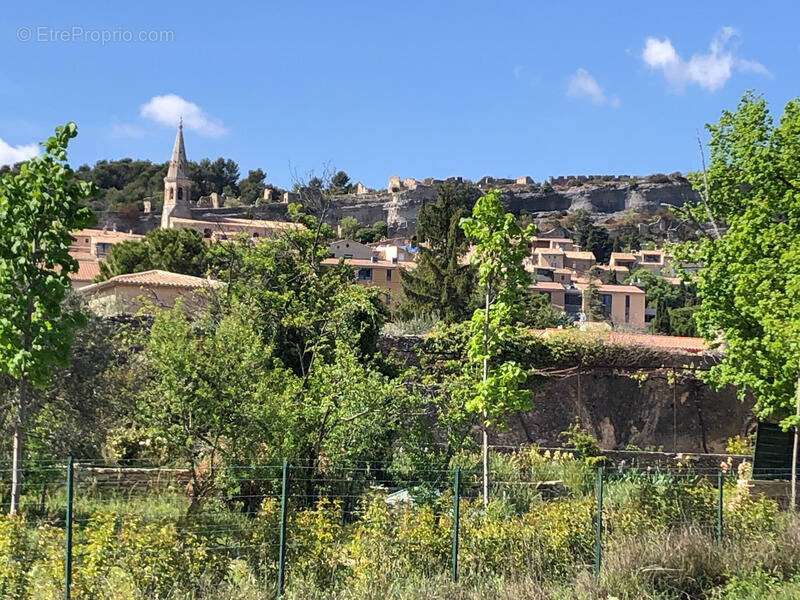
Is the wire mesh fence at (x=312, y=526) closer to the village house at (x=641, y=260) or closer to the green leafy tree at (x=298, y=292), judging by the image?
the green leafy tree at (x=298, y=292)

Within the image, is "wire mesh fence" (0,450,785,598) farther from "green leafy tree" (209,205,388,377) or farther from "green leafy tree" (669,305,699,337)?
"green leafy tree" (669,305,699,337)

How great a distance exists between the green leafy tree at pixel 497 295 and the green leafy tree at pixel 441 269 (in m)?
22.4

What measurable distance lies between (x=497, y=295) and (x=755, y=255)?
5.00 m

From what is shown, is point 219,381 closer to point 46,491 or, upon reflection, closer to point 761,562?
point 46,491

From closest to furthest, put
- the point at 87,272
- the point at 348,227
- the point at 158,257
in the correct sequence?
the point at 158,257 → the point at 87,272 → the point at 348,227

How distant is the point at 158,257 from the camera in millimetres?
48062

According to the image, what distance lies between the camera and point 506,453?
61.2 ft

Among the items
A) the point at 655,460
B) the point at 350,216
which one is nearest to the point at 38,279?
the point at 655,460

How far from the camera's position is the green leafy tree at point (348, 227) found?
117 metres

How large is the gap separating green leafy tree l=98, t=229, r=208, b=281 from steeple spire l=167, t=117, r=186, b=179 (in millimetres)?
65533

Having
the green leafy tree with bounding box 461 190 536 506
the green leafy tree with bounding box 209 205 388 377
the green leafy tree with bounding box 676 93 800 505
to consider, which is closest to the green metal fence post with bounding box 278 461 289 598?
the green leafy tree with bounding box 461 190 536 506

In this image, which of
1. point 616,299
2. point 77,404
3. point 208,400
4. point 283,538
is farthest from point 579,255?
point 283,538

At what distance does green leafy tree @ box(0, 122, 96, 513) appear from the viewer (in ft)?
33.1

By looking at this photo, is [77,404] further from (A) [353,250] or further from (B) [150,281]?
(A) [353,250]
